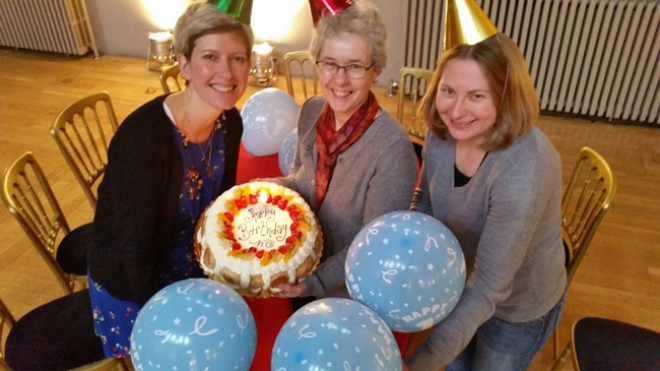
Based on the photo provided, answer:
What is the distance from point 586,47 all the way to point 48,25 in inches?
205

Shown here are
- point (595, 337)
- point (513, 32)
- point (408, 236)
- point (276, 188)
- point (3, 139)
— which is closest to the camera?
point (408, 236)

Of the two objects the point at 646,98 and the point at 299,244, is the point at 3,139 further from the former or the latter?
the point at 646,98

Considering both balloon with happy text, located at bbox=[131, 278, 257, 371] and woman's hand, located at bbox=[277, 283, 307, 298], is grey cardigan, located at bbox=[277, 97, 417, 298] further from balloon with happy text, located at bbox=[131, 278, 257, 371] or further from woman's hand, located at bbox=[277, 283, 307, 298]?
balloon with happy text, located at bbox=[131, 278, 257, 371]

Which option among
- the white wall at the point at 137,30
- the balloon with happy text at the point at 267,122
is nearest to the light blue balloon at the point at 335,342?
the balloon with happy text at the point at 267,122

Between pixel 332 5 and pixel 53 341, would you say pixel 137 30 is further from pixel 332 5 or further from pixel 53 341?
pixel 332 5

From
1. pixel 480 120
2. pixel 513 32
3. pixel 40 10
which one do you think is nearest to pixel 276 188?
pixel 480 120

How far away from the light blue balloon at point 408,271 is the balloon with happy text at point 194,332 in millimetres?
284

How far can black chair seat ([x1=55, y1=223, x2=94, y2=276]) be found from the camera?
1.96 metres

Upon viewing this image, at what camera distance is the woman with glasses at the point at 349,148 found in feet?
4.27

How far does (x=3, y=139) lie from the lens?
12.6 ft

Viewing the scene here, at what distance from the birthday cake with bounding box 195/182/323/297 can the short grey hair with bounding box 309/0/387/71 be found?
0.45 meters

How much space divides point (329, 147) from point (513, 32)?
3273 millimetres

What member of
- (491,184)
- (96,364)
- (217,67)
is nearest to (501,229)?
(491,184)

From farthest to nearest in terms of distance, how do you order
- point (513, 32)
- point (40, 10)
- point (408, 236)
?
point (40, 10), point (513, 32), point (408, 236)
